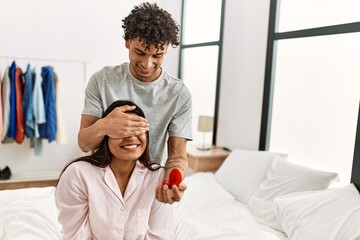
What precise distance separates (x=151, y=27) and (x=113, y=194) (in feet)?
2.03

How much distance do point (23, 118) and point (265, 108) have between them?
2282mm

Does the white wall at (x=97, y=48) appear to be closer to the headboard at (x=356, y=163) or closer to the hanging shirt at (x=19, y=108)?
the hanging shirt at (x=19, y=108)

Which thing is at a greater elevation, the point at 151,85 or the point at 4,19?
the point at 4,19

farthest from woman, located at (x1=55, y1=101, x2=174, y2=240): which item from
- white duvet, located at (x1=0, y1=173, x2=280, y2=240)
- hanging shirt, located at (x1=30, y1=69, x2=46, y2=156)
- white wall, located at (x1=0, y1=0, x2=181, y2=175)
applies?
white wall, located at (x1=0, y1=0, x2=181, y2=175)

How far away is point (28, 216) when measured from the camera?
1.78m

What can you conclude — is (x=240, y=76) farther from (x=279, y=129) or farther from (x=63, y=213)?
(x=63, y=213)

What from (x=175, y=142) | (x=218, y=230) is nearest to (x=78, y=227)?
(x=175, y=142)

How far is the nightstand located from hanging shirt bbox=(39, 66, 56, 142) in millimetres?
1390

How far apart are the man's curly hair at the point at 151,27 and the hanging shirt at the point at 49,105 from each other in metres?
2.41

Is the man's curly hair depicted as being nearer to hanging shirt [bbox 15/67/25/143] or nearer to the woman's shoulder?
the woman's shoulder

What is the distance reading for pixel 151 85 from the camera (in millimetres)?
1317

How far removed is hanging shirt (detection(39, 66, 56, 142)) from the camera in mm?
3361

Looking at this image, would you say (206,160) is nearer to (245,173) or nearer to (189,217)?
(245,173)

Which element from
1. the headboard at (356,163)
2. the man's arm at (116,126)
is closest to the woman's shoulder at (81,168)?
the man's arm at (116,126)
